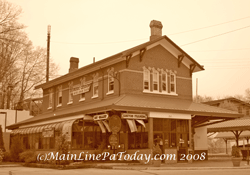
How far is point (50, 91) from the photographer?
39.0 metres

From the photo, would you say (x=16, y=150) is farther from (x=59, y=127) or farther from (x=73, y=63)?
(x=73, y=63)

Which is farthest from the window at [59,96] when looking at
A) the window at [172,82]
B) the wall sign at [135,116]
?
the wall sign at [135,116]

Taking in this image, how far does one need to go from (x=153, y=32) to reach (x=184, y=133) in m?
9.34

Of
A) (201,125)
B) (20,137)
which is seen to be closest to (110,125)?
(201,125)

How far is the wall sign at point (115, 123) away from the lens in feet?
76.9

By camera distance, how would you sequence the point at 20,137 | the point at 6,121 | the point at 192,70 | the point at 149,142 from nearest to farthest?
the point at 149,142 → the point at 192,70 → the point at 20,137 → the point at 6,121

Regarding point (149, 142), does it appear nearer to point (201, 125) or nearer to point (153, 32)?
point (201, 125)

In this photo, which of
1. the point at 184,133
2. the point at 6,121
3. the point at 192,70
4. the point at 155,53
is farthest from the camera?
the point at 6,121

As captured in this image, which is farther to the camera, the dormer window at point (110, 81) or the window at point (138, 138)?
the dormer window at point (110, 81)

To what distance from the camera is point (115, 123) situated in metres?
23.5

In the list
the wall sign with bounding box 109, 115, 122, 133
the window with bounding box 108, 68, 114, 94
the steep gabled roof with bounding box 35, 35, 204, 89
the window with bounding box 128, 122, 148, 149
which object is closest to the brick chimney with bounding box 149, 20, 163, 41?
the steep gabled roof with bounding box 35, 35, 204, 89

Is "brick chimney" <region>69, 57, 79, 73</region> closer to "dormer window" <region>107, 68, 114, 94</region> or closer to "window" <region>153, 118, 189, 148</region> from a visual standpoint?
"dormer window" <region>107, 68, 114, 94</region>

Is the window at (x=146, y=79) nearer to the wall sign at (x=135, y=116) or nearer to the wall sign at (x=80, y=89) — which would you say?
the wall sign at (x=135, y=116)

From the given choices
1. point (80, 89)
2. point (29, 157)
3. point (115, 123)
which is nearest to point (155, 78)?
point (115, 123)
